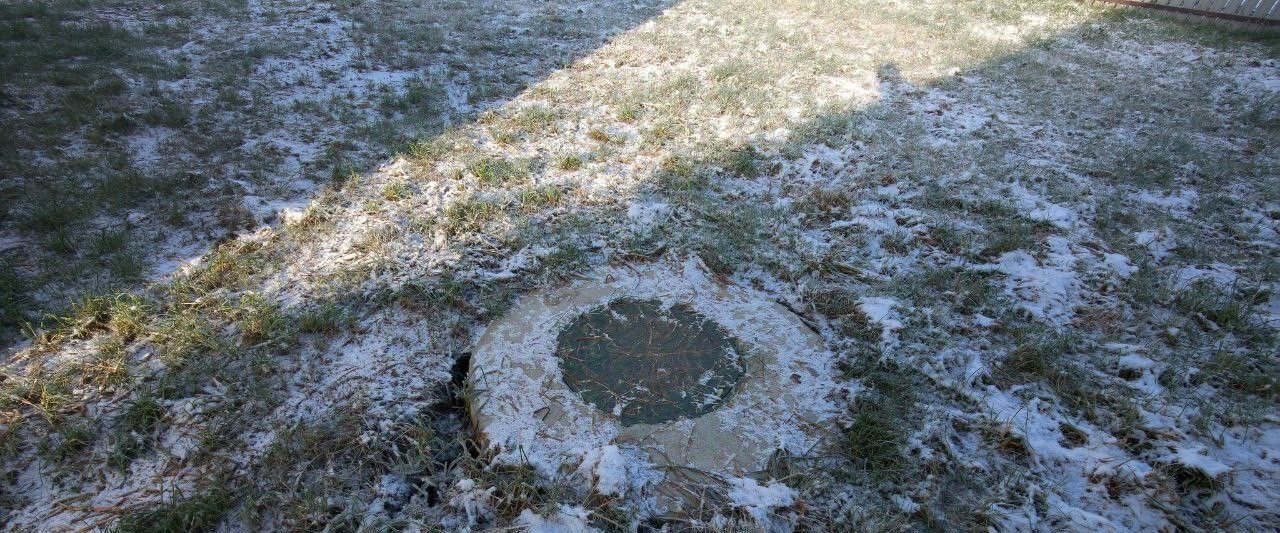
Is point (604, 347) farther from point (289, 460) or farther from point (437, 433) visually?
point (289, 460)

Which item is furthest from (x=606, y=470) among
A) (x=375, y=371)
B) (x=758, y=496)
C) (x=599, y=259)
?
(x=599, y=259)

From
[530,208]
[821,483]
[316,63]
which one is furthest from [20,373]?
[316,63]

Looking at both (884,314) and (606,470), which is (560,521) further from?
(884,314)

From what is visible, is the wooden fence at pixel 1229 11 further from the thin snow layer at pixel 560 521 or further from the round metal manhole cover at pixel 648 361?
the thin snow layer at pixel 560 521

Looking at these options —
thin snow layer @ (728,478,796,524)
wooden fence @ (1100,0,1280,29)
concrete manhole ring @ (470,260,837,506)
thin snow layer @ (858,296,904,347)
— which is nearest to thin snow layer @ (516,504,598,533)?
concrete manhole ring @ (470,260,837,506)

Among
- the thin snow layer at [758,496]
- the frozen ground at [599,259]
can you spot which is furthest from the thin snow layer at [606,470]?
the thin snow layer at [758,496]

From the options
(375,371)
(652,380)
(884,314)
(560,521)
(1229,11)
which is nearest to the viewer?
(560,521)
